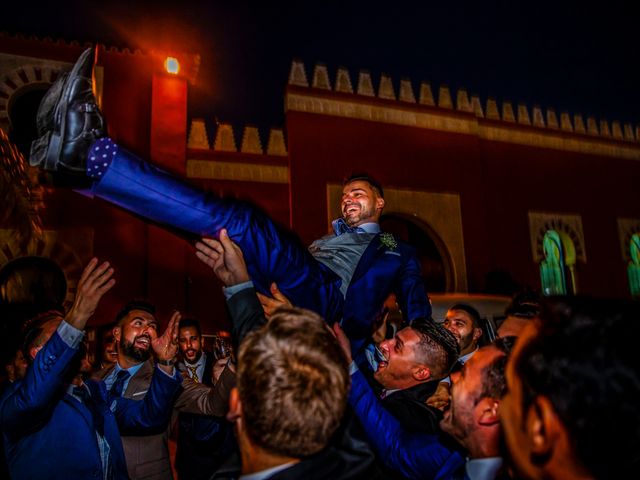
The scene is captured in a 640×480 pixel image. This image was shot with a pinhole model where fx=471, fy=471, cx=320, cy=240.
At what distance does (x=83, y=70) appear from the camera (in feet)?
6.37

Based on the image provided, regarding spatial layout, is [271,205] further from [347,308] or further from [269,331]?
[269,331]

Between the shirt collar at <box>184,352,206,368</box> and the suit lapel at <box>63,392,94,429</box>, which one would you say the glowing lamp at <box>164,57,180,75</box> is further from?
the suit lapel at <box>63,392,94,429</box>

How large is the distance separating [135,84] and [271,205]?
314 cm

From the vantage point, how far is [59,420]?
2080 mm

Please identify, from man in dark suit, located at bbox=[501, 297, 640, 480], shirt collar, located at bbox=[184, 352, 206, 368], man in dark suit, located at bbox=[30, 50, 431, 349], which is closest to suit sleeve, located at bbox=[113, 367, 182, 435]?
man in dark suit, located at bbox=[30, 50, 431, 349]

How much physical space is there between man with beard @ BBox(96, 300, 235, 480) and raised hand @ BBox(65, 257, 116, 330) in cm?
46

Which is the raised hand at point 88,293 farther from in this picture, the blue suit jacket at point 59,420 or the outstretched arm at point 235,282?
the outstretched arm at point 235,282

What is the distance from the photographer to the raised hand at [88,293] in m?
1.85

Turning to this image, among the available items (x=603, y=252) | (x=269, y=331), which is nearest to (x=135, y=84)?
(x=269, y=331)

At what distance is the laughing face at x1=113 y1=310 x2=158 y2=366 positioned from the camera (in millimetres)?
2787

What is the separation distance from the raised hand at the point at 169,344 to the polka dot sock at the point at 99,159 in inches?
30.7

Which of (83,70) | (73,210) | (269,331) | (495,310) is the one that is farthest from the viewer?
(73,210)

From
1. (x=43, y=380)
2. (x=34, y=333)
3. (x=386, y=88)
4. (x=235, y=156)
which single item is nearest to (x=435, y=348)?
(x=43, y=380)

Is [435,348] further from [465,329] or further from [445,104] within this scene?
[445,104]
